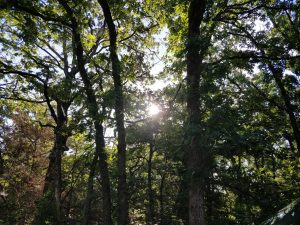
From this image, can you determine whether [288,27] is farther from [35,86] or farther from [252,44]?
[35,86]

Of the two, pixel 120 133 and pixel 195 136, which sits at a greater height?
pixel 120 133

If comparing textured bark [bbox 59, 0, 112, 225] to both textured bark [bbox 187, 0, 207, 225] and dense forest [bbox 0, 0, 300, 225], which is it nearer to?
dense forest [bbox 0, 0, 300, 225]

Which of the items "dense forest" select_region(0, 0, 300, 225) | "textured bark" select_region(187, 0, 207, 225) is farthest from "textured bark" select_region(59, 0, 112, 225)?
"textured bark" select_region(187, 0, 207, 225)

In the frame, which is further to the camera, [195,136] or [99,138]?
[99,138]

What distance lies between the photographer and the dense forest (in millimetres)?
9758

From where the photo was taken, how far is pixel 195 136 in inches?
336

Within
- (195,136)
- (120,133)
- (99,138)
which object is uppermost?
(99,138)

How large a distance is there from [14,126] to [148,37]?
11942mm

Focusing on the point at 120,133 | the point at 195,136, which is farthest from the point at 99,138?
the point at 195,136

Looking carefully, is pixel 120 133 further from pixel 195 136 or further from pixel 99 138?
pixel 195 136

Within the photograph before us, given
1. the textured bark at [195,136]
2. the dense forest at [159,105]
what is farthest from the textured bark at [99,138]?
the textured bark at [195,136]

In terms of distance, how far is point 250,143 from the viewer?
8.30m

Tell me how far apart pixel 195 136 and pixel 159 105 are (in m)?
4.72

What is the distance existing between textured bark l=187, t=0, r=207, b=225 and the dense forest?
0.04m
